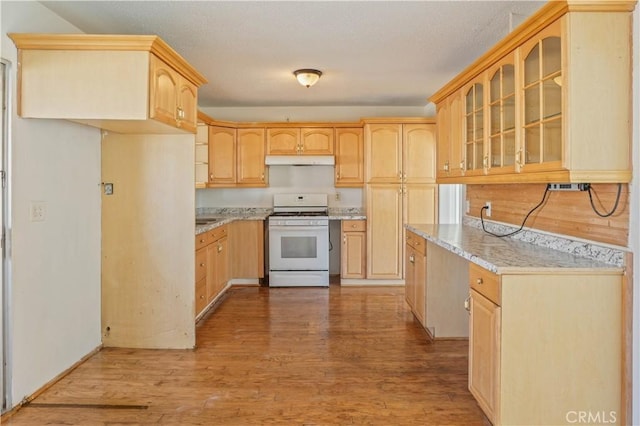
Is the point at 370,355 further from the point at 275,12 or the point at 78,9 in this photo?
the point at 78,9

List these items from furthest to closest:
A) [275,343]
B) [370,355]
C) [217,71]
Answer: [217,71] < [275,343] < [370,355]

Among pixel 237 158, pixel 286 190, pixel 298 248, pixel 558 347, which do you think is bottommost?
pixel 558 347

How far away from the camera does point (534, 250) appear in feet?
8.09

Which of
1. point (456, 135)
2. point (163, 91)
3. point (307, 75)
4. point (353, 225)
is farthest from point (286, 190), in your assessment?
point (163, 91)

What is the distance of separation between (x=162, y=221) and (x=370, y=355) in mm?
1885

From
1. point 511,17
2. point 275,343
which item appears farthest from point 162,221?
point 511,17

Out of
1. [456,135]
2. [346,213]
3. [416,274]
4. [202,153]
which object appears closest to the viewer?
[456,135]

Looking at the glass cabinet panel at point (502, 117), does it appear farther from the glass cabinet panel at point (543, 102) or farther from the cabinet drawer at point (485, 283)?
the cabinet drawer at point (485, 283)

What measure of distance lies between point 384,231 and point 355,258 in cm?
51

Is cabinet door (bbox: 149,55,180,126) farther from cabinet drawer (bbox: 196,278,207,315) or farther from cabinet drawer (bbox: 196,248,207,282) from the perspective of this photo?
cabinet drawer (bbox: 196,278,207,315)

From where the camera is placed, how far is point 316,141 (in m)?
5.60

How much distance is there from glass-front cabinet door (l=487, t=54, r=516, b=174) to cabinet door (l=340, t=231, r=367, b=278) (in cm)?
276

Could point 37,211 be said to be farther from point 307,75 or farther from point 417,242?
point 417,242

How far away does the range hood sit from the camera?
5508 millimetres
